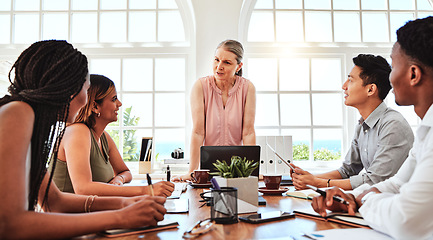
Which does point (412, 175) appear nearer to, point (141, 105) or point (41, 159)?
point (41, 159)

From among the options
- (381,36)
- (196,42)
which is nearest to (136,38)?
(196,42)

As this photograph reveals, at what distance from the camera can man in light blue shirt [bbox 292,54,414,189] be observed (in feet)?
5.82

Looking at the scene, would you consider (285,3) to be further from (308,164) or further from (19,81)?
(19,81)

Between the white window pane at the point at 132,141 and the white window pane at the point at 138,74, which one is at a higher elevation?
the white window pane at the point at 138,74

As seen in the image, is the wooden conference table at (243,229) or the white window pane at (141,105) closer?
the wooden conference table at (243,229)

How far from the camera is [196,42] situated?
11.9 ft

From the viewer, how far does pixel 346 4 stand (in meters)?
3.93

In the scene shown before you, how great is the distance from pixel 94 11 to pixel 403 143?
3299 mm

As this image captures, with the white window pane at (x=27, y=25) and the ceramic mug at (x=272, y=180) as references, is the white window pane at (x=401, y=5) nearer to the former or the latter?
the ceramic mug at (x=272, y=180)

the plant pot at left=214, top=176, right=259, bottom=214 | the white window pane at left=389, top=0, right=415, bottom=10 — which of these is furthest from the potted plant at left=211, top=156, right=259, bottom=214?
the white window pane at left=389, top=0, right=415, bottom=10

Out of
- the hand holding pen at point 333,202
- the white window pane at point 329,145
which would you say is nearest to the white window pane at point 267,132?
the white window pane at point 329,145

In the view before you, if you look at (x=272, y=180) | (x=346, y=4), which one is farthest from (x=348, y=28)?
(x=272, y=180)

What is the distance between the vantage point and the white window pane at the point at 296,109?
3.82m

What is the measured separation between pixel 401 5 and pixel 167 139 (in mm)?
2986
